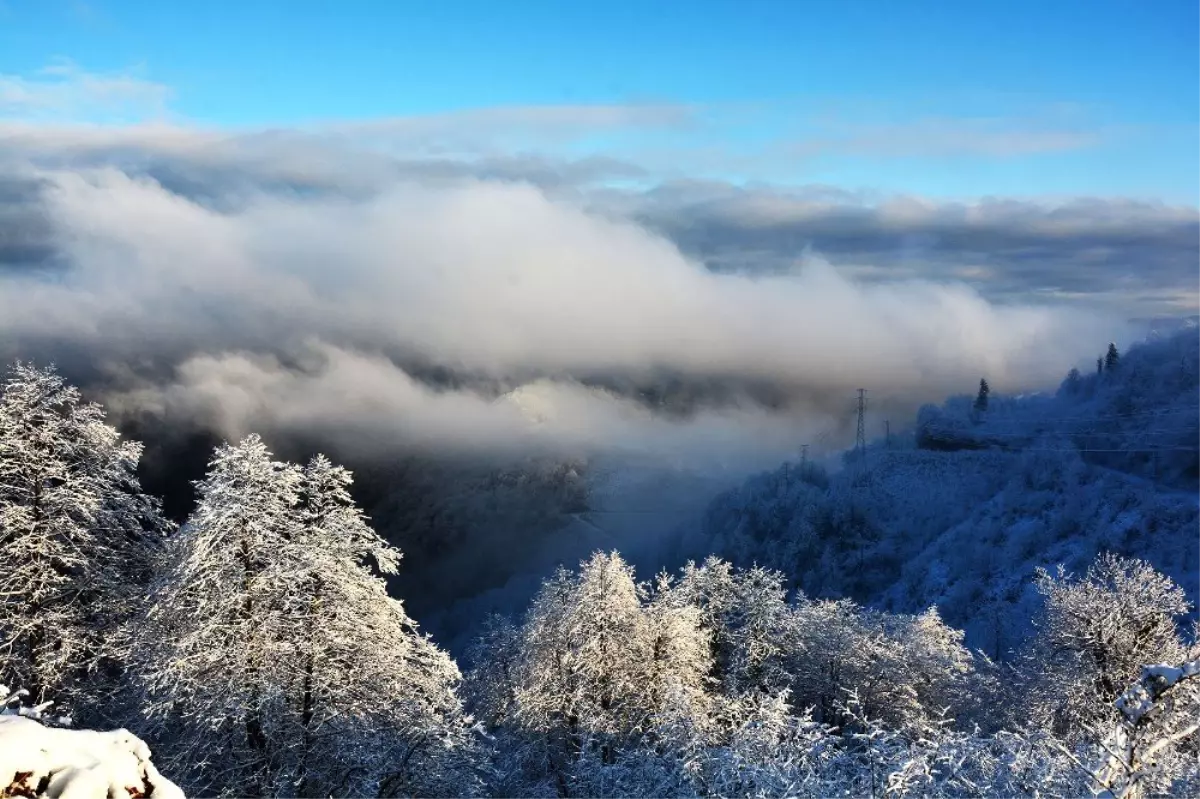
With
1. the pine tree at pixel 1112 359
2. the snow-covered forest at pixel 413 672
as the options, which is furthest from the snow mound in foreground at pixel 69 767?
the pine tree at pixel 1112 359

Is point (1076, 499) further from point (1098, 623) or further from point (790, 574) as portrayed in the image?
point (1098, 623)

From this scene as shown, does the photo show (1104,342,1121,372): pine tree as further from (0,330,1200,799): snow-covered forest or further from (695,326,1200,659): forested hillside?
(0,330,1200,799): snow-covered forest

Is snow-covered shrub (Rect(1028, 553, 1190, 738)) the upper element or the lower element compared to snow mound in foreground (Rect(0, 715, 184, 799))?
lower

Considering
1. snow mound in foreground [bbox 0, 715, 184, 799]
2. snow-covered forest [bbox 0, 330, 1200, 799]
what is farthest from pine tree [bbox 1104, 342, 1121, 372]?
snow mound in foreground [bbox 0, 715, 184, 799]

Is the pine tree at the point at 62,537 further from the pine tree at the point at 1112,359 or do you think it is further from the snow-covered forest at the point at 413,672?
the pine tree at the point at 1112,359

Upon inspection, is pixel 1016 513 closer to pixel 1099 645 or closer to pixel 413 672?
pixel 1099 645

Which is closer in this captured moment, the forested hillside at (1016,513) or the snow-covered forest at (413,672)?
the snow-covered forest at (413,672)
